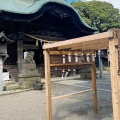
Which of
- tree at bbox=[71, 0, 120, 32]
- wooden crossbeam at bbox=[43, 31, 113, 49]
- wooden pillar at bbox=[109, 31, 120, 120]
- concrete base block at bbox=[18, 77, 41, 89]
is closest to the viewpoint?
wooden pillar at bbox=[109, 31, 120, 120]

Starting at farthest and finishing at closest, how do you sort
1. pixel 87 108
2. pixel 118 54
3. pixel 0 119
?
pixel 87 108
pixel 0 119
pixel 118 54

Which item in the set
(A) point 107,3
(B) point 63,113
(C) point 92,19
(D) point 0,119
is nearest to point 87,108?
(B) point 63,113

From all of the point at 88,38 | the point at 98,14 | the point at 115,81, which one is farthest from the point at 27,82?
the point at 98,14

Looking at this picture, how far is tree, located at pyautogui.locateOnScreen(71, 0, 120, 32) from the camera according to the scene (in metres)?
30.4

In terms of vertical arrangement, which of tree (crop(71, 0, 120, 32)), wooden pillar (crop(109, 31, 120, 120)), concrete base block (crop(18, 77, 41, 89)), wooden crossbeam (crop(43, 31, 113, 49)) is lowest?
concrete base block (crop(18, 77, 41, 89))

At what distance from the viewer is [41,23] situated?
16062mm

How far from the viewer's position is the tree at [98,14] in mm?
30359

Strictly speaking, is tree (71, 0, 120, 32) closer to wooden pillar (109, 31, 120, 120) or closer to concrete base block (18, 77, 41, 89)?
concrete base block (18, 77, 41, 89)

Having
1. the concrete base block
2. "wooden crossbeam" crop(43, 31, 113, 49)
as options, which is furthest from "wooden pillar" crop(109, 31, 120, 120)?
the concrete base block

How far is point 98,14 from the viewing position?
30.4 meters

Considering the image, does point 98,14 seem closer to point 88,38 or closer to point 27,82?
point 27,82

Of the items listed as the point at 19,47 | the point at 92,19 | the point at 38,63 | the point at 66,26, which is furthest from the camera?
the point at 92,19

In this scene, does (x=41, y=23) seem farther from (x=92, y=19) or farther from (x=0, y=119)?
(x=92, y=19)

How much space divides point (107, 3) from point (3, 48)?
2710 centimetres
